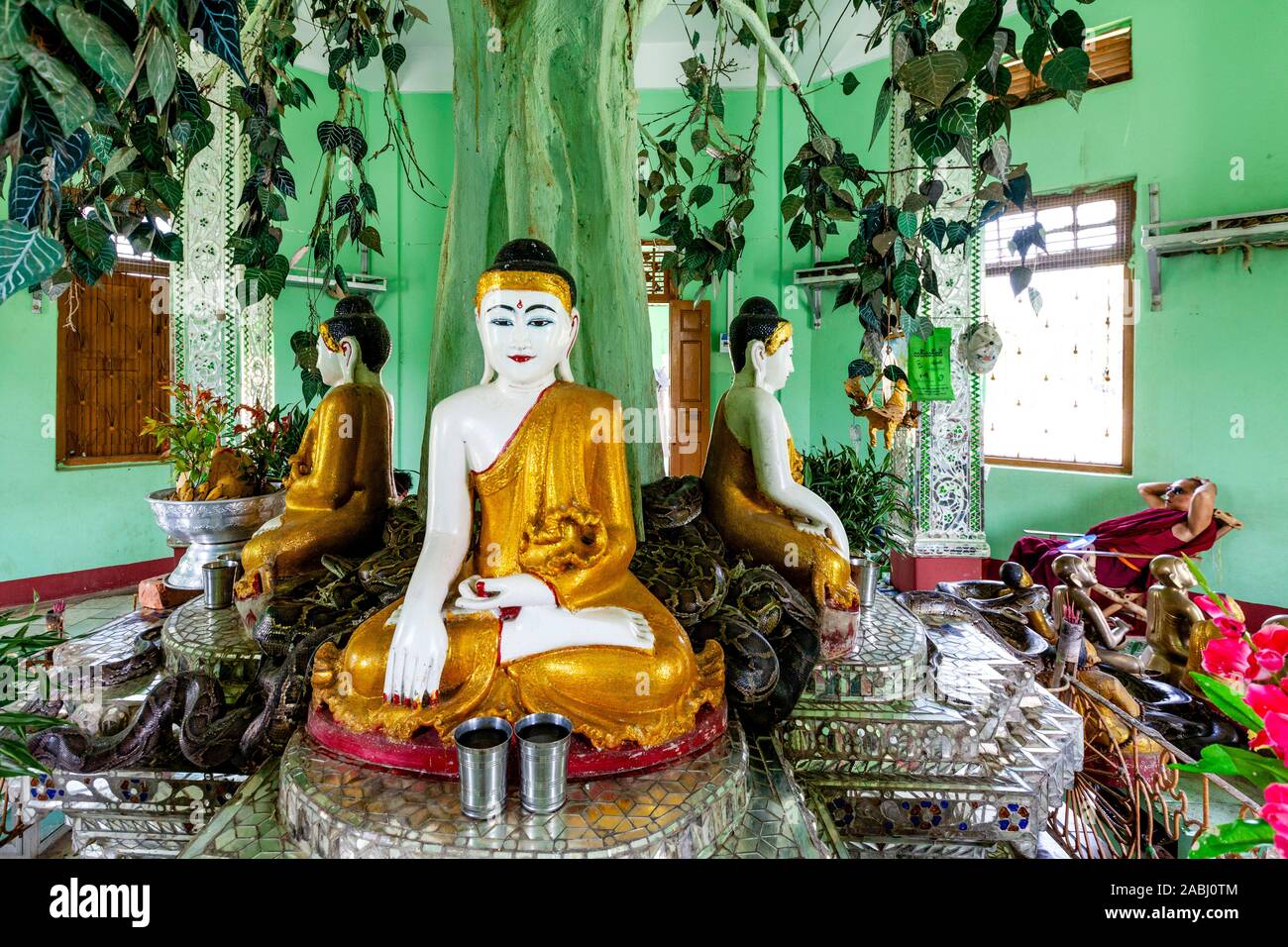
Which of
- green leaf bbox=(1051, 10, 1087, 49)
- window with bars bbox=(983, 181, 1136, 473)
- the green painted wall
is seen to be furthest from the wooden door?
green leaf bbox=(1051, 10, 1087, 49)

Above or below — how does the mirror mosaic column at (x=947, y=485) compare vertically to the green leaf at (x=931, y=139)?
below

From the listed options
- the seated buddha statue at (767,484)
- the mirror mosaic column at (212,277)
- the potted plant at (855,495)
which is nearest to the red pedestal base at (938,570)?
the potted plant at (855,495)

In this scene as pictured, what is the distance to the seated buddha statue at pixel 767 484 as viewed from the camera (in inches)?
90.8

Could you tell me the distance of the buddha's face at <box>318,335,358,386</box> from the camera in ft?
8.36

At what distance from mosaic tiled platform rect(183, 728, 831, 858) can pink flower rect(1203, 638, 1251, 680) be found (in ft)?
2.59

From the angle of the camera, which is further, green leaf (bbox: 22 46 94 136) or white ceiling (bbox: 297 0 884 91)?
white ceiling (bbox: 297 0 884 91)

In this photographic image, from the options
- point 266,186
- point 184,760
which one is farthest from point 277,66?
point 184,760

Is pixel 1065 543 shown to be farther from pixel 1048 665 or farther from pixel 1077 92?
pixel 1077 92

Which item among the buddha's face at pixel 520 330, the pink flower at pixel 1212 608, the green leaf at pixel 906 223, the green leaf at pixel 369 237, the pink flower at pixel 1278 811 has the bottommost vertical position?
the pink flower at pixel 1278 811

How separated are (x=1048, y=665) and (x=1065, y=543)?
2.51 meters

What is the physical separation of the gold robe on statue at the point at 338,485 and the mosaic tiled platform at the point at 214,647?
23 centimetres

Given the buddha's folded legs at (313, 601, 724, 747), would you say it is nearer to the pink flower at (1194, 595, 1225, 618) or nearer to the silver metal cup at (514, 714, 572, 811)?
the silver metal cup at (514, 714, 572, 811)

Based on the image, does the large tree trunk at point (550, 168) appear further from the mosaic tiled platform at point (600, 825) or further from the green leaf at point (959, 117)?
the green leaf at point (959, 117)

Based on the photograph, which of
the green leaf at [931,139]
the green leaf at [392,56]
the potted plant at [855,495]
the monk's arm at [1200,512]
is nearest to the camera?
the green leaf at [931,139]
